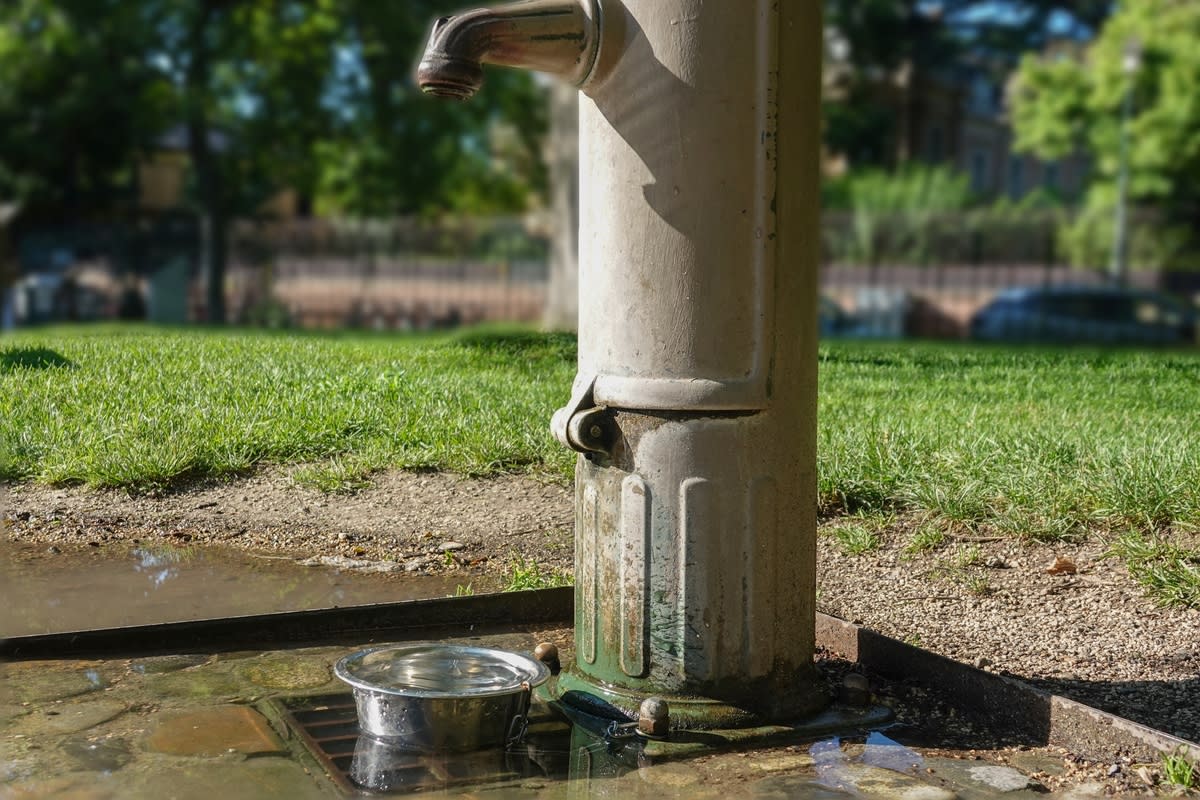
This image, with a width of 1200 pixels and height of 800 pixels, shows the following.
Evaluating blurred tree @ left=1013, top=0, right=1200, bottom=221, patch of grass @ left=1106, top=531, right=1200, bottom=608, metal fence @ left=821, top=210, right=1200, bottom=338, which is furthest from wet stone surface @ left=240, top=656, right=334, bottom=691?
blurred tree @ left=1013, top=0, right=1200, bottom=221

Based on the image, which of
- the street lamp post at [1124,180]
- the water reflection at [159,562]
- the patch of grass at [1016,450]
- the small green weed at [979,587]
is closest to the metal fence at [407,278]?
the street lamp post at [1124,180]

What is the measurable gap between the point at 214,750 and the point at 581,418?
1.13 m

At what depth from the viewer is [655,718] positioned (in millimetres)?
3172

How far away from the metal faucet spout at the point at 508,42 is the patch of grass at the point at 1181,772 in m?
2.05

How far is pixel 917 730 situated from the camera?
339 cm

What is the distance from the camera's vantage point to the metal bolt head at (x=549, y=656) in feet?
12.2

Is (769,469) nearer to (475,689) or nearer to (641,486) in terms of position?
(641,486)

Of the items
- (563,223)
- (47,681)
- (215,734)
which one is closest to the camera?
(215,734)

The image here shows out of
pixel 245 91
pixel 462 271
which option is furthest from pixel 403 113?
pixel 462 271

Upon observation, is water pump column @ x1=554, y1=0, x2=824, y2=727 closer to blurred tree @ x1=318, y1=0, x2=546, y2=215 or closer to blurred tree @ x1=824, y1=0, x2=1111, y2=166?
blurred tree @ x1=318, y1=0, x2=546, y2=215

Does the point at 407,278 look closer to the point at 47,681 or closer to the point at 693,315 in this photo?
the point at 47,681

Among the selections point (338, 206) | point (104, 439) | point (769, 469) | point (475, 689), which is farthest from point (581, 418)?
point (338, 206)

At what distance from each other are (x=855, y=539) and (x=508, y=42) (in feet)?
8.20

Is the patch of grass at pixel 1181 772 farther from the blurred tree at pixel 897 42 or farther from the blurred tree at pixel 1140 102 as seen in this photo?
the blurred tree at pixel 897 42
